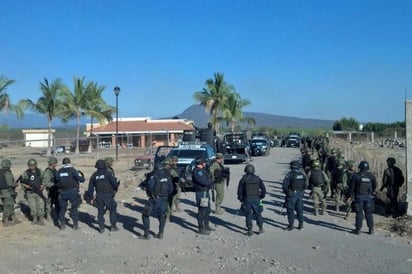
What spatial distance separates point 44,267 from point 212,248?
127 inches

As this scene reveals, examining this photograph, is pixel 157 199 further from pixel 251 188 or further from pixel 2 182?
pixel 2 182

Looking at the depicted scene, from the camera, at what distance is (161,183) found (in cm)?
1140

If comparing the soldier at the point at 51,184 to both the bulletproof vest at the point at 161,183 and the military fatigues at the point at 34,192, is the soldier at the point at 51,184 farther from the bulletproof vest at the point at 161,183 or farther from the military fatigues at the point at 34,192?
the bulletproof vest at the point at 161,183

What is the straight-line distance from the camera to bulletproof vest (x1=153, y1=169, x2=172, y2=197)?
11.4m

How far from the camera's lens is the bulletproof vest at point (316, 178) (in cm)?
1412

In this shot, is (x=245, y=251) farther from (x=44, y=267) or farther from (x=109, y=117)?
(x=109, y=117)

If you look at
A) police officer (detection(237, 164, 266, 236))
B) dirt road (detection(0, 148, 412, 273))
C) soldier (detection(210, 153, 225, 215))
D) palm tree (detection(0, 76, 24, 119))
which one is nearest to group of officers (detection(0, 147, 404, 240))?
police officer (detection(237, 164, 266, 236))

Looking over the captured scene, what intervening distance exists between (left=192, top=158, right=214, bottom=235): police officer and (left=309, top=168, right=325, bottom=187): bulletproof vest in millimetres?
3080

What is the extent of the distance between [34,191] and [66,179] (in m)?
0.96

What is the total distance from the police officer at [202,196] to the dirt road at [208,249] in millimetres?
290

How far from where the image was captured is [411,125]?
14.0 meters

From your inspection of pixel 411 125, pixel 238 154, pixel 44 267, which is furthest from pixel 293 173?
pixel 238 154

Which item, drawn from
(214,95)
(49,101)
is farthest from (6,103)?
(214,95)

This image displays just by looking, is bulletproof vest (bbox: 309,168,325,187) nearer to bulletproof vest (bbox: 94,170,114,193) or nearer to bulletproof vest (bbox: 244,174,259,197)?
bulletproof vest (bbox: 244,174,259,197)
